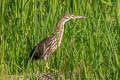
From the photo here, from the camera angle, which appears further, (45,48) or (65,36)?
(45,48)

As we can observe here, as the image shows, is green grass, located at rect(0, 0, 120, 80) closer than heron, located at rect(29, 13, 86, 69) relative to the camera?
Yes

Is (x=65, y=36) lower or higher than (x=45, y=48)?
higher

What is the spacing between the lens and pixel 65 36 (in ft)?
27.3

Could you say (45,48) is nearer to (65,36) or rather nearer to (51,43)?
(51,43)

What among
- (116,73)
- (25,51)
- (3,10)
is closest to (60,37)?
(25,51)

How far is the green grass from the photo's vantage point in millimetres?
6438

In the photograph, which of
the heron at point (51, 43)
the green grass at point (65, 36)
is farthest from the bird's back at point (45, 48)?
the green grass at point (65, 36)

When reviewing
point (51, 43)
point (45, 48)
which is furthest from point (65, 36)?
point (45, 48)

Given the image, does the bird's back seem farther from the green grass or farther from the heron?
the green grass

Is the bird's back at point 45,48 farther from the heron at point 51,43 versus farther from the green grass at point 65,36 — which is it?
the green grass at point 65,36

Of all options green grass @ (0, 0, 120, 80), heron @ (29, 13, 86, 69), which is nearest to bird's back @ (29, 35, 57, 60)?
heron @ (29, 13, 86, 69)

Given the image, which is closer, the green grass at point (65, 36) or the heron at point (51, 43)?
the green grass at point (65, 36)

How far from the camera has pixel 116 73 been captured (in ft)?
19.4

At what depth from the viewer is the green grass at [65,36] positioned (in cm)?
644
